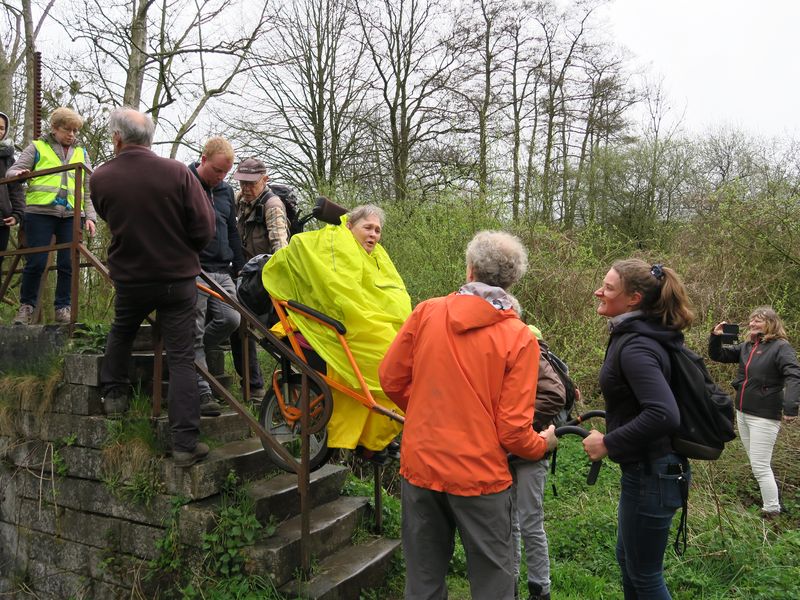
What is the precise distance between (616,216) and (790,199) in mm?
6347

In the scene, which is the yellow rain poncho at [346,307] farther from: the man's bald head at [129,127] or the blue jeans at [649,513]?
the blue jeans at [649,513]

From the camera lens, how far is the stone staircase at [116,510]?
358cm

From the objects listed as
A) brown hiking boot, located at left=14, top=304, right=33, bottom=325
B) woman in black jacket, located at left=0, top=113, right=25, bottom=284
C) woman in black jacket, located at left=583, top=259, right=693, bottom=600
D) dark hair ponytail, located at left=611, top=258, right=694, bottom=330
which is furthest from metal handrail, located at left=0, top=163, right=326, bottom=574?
dark hair ponytail, located at left=611, top=258, right=694, bottom=330

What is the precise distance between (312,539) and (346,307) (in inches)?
56.7

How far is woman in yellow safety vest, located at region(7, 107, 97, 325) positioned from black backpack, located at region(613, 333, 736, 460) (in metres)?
4.22

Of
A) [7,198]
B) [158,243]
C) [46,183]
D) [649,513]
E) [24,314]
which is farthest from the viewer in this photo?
[7,198]

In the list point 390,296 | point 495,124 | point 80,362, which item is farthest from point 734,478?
point 495,124

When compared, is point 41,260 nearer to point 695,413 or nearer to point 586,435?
point 586,435

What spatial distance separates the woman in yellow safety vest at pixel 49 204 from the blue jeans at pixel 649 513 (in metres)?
4.20

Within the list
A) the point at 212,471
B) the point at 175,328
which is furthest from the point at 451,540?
the point at 175,328

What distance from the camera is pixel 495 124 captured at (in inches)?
534

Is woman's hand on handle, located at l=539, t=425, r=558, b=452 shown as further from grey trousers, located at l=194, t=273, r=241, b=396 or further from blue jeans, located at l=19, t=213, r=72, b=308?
blue jeans, located at l=19, t=213, r=72, b=308

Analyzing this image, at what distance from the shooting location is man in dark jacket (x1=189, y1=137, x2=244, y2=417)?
4.23 m

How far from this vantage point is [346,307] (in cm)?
349
